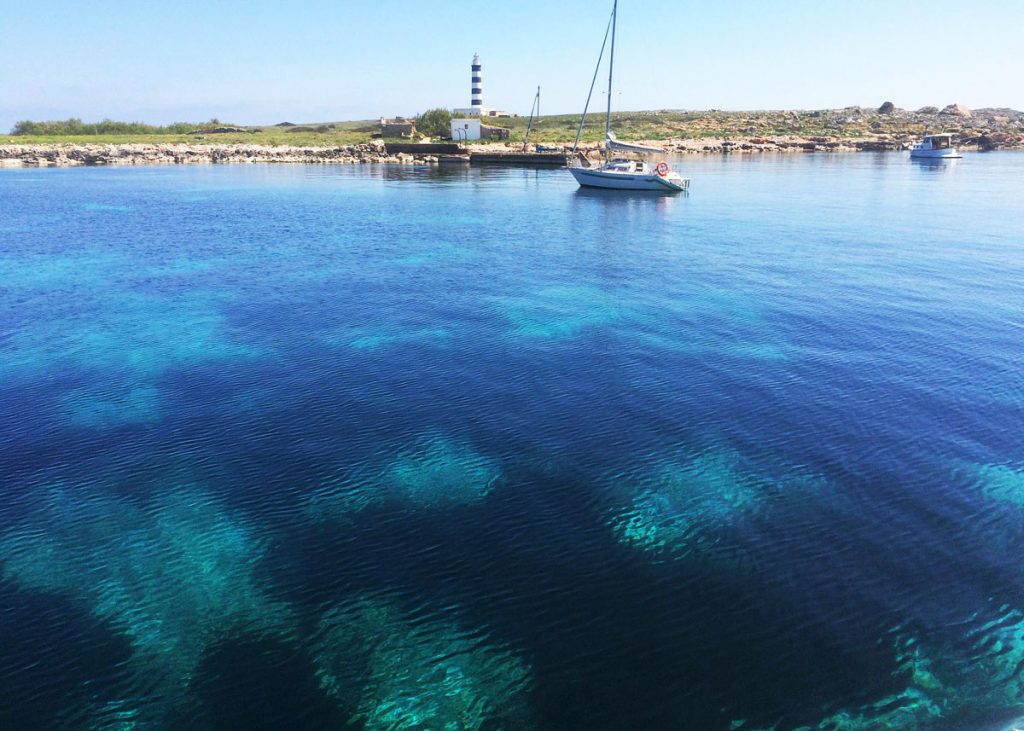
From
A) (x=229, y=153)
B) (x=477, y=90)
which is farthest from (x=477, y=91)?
(x=229, y=153)

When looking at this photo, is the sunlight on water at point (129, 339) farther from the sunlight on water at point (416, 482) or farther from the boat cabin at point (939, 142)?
the boat cabin at point (939, 142)

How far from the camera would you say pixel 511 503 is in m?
14.9

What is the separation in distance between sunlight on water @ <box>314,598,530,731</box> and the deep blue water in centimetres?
4

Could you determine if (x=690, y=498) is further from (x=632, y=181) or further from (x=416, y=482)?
(x=632, y=181)

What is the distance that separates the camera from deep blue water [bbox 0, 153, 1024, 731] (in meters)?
10.2

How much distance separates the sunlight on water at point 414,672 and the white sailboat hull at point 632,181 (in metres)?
64.7

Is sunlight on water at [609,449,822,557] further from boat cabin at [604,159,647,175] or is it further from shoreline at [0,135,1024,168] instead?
shoreline at [0,135,1024,168]

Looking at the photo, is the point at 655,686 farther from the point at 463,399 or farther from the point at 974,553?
the point at 463,399

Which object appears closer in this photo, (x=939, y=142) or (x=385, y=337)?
(x=385, y=337)

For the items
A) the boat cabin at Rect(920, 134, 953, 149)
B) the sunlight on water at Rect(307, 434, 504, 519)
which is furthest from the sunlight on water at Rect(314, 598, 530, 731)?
the boat cabin at Rect(920, 134, 953, 149)

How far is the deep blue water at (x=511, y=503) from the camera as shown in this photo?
33.3 feet

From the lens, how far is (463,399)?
20391mm

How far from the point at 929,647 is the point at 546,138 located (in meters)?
153

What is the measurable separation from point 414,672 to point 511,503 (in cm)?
505
